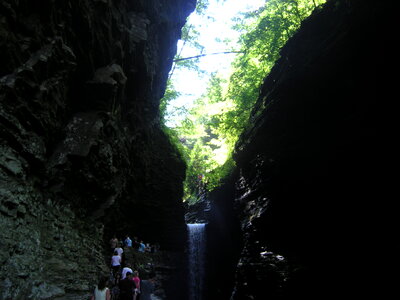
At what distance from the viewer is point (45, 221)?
787cm

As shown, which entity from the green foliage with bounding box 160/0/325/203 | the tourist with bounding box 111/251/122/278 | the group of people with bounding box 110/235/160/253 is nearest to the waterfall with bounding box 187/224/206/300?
the group of people with bounding box 110/235/160/253

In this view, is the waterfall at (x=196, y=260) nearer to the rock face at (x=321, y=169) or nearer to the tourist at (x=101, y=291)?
the rock face at (x=321, y=169)

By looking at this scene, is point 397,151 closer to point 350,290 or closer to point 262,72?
point 350,290

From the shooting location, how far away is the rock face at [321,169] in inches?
337

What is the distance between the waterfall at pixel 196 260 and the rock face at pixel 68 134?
22.9 ft

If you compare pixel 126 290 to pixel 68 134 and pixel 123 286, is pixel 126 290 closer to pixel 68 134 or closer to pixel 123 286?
pixel 123 286

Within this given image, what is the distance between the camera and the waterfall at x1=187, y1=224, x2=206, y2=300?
20467mm

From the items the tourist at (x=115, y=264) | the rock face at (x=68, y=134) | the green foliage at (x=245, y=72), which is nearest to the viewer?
the rock face at (x=68, y=134)

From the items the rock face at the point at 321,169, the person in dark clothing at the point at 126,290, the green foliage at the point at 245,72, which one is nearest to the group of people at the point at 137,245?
the green foliage at the point at 245,72

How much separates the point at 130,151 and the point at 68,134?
6.23 meters

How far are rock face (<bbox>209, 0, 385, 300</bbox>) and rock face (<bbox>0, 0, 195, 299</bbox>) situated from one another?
7.19m

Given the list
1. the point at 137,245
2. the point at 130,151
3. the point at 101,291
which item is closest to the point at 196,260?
the point at 137,245

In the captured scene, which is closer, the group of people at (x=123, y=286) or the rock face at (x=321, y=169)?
the group of people at (x=123, y=286)

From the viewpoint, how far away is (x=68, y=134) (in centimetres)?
988
